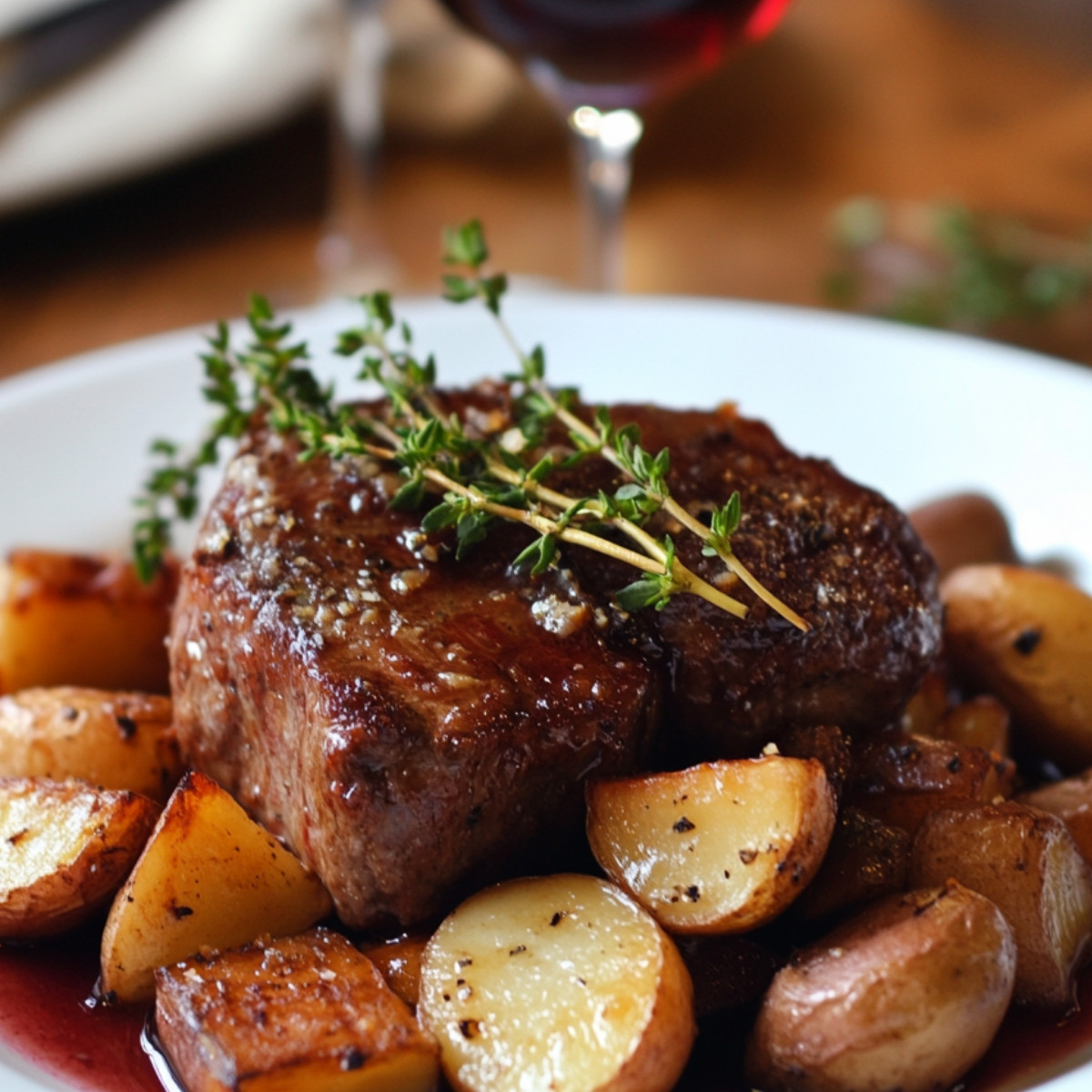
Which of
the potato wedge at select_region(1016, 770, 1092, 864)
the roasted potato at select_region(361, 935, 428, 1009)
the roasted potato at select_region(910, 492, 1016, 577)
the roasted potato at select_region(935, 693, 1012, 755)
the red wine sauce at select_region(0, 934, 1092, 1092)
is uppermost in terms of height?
the roasted potato at select_region(910, 492, 1016, 577)

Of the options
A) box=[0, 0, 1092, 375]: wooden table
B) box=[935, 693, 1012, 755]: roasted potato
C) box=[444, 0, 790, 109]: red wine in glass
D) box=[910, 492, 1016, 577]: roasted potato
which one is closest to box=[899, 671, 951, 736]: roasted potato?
box=[935, 693, 1012, 755]: roasted potato

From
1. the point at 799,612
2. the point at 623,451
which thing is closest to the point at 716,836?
the point at 799,612

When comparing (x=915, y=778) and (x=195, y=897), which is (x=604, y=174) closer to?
(x=915, y=778)

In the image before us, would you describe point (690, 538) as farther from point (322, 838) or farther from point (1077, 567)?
point (1077, 567)

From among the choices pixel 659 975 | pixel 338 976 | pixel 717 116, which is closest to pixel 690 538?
pixel 659 975

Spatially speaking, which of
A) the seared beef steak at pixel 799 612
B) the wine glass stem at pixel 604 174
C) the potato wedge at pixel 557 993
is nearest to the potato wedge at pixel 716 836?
the potato wedge at pixel 557 993

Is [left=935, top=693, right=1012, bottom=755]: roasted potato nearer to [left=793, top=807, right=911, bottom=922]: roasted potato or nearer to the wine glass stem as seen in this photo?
[left=793, top=807, right=911, bottom=922]: roasted potato
